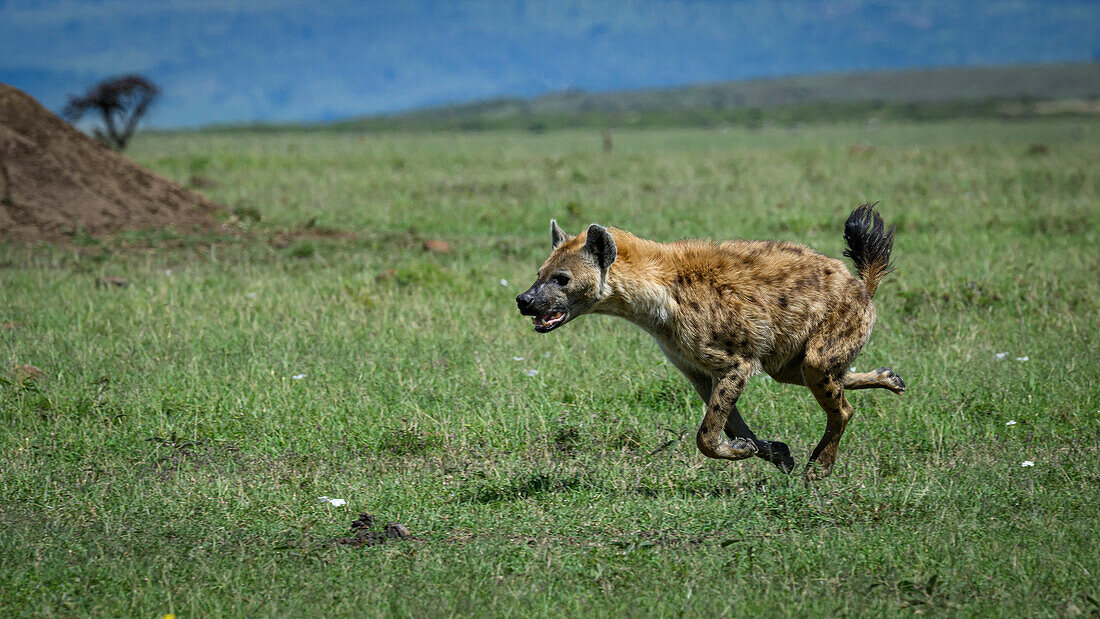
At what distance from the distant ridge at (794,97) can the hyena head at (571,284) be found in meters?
85.7

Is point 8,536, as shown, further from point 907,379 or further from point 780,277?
point 907,379

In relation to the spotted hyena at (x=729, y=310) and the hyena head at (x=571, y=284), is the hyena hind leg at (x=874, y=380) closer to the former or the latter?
the spotted hyena at (x=729, y=310)

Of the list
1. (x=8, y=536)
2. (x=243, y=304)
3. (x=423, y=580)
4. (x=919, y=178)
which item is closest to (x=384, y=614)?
(x=423, y=580)

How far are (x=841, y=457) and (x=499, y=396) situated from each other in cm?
235

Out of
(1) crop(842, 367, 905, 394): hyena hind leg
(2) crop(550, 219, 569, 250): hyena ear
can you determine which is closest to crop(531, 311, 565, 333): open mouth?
(2) crop(550, 219, 569, 250): hyena ear

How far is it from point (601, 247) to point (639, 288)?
31 centimetres

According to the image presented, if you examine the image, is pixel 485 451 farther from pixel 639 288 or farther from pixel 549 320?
pixel 639 288

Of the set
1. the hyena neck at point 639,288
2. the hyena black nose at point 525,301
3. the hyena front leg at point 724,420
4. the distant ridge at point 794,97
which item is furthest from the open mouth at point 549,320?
the distant ridge at point 794,97

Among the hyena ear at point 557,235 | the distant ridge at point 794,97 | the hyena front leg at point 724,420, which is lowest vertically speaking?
the hyena front leg at point 724,420

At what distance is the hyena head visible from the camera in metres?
5.23

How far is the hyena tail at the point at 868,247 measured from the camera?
5938 mm

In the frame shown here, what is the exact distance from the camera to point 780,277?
5.56m

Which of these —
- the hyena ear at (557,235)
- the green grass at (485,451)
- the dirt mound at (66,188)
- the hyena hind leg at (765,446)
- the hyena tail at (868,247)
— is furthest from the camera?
the dirt mound at (66,188)

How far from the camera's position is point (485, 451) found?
20.3ft
